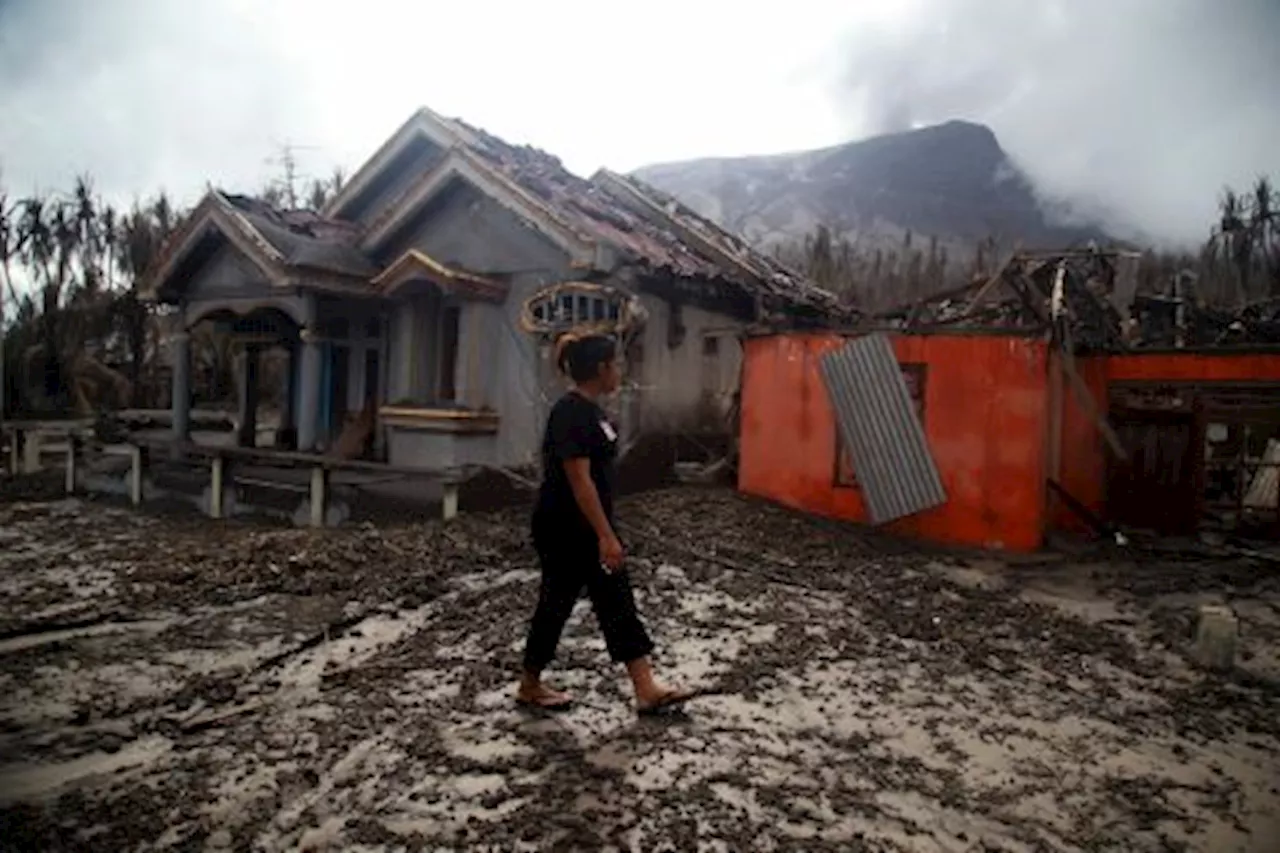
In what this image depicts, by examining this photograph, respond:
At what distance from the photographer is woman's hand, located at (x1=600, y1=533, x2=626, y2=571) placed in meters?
3.56

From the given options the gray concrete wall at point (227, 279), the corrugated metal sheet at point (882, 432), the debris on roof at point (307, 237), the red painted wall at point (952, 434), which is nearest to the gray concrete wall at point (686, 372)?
the red painted wall at point (952, 434)

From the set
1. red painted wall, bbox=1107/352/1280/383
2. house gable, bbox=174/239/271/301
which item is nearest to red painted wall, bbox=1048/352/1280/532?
red painted wall, bbox=1107/352/1280/383

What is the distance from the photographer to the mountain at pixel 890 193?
217ft

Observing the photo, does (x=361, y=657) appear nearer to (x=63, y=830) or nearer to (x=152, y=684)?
(x=152, y=684)

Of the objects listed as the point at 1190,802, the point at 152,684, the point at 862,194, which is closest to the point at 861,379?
the point at 1190,802

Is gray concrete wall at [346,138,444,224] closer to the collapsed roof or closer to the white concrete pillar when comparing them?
the collapsed roof

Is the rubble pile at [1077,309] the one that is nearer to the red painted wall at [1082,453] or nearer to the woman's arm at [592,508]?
the red painted wall at [1082,453]

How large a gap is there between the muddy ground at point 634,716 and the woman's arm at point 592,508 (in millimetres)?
840

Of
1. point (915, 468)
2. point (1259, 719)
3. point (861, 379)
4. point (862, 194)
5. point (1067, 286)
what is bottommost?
point (1259, 719)

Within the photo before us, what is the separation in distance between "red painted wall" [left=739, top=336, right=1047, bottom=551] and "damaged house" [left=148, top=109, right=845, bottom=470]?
1752 millimetres

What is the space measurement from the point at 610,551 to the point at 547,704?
93cm

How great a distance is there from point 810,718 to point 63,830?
319 centimetres

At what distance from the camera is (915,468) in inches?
341

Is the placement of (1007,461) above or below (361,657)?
above
